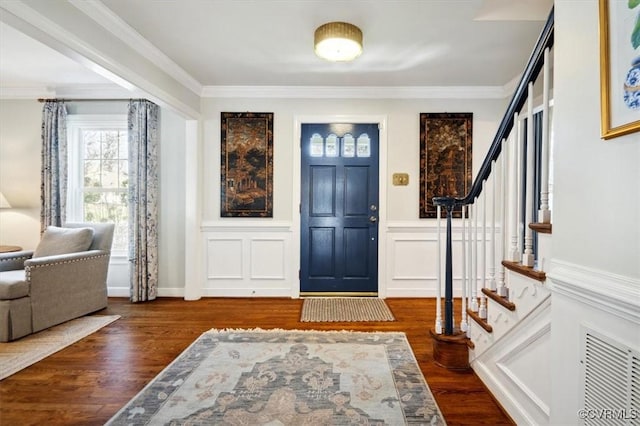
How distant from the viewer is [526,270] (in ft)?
4.85

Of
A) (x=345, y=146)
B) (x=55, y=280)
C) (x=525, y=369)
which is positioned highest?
(x=345, y=146)

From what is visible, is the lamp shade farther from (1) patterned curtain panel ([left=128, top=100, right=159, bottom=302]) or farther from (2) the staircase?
(2) the staircase

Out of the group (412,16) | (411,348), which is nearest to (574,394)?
(411,348)

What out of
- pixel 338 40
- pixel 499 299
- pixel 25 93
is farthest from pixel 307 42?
pixel 25 93

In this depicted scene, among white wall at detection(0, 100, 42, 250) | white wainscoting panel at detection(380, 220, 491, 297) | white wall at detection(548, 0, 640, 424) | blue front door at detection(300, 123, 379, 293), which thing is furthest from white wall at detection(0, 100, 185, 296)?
white wall at detection(548, 0, 640, 424)

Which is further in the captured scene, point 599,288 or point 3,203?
point 3,203

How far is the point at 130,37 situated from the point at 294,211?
2267 mm

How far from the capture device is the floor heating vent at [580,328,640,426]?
850 mm

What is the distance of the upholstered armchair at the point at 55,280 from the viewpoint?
258cm

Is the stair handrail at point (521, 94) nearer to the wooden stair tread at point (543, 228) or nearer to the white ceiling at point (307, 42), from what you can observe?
the wooden stair tread at point (543, 228)

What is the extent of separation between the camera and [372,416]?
165cm

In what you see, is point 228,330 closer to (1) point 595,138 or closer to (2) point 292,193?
(2) point 292,193

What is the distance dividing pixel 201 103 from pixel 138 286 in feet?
7.57

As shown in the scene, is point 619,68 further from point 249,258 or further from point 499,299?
point 249,258
